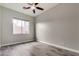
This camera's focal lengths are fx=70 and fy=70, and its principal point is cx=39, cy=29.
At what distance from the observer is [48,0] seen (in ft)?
2.15

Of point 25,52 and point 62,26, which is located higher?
point 62,26

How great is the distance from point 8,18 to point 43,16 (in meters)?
2.64

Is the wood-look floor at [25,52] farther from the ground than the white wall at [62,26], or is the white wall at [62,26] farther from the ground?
the white wall at [62,26]

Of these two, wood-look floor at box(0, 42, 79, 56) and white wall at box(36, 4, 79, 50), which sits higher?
white wall at box(36, 4, 79, 50)

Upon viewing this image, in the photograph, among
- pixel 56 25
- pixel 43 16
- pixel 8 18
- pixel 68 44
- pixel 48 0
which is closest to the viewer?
pixel 48 0

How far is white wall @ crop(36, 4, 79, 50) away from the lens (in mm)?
2848

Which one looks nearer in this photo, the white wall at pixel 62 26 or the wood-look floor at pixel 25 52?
the wood-look floor at pixel 25 52

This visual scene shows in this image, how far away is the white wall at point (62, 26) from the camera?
9.35 ft

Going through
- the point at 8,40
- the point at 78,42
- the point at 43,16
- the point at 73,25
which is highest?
the point at 43,16

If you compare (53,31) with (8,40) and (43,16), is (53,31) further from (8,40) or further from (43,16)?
(8,40)

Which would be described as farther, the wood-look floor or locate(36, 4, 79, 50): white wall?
locate(36, 4, 79, 50): white wall

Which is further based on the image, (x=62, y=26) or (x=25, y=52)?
(x=62, y=26)

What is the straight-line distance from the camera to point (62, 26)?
3400mm

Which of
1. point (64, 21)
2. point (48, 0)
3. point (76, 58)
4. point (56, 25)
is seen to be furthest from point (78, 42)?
point (48, 0)
